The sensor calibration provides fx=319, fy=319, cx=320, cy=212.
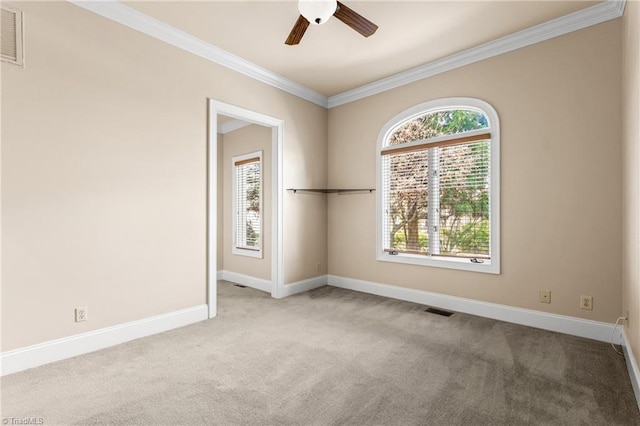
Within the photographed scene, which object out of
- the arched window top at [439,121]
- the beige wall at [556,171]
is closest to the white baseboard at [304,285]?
the beige wall at [556,171]

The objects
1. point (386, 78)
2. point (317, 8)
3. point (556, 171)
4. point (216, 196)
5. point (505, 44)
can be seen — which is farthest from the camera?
point (386, 78)

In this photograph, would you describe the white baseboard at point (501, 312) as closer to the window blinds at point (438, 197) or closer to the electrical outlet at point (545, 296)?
the electrical outlet at point (545, 296)

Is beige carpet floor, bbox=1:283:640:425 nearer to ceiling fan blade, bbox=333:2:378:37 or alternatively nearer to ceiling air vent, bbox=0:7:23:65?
ceiling air vent, bbox=0:7:23:65

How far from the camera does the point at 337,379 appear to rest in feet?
7.29

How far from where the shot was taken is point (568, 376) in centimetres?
224

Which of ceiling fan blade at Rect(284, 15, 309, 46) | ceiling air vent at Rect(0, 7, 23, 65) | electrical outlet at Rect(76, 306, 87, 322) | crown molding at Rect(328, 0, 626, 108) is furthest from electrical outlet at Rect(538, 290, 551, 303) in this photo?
ceiling air vent at Rect(0, 7, 23, 65)

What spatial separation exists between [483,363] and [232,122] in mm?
4922

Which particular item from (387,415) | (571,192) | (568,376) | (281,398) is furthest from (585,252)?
(281,398)

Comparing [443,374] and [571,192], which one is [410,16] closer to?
[571,192]

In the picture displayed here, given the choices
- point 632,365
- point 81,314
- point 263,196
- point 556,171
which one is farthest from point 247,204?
point 632,365

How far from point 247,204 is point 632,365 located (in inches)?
191

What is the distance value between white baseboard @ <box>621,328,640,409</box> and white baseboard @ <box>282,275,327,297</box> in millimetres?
3414

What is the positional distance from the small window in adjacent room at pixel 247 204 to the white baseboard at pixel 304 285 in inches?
32.6

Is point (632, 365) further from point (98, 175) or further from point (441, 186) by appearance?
point (98, 175)
